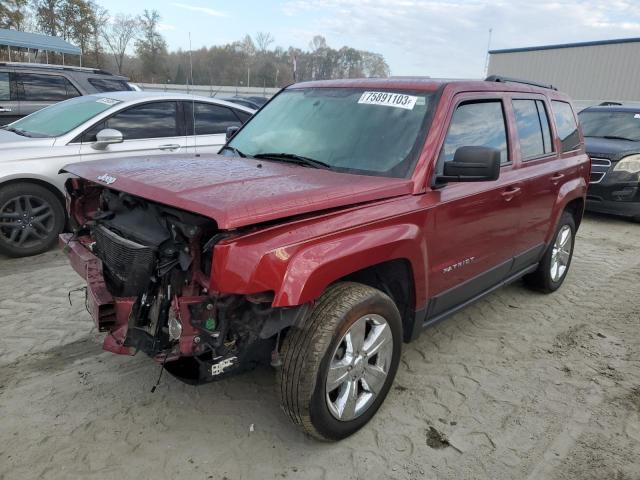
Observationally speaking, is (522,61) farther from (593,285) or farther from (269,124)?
(269,124)

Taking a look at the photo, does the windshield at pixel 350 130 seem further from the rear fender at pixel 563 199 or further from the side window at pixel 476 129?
the rear fender at pixel 563 199

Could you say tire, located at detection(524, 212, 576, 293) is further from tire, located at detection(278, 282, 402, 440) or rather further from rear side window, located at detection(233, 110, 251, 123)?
rear side window, located at detection(233, 110, 251, 123)

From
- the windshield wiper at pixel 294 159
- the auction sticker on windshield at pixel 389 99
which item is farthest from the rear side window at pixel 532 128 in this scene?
the windshield wiper at pixel 294 159

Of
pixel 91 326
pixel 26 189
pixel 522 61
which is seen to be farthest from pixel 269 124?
pixel 522 61

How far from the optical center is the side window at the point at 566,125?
4.55 m

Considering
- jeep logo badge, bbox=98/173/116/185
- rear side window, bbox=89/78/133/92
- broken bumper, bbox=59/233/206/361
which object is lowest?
broken bumper, bbox=59/233/206/361

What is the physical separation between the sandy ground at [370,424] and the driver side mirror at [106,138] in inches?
71.2

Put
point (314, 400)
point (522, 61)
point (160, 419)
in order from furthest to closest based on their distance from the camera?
point (522, 61)
point (160, 419)
point (314, 400)

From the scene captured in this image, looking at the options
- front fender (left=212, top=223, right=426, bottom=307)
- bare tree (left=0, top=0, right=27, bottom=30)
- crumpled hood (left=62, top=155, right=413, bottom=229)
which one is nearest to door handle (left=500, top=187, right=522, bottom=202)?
crumpled hood (left=62, top=155, right=413, bottom=229)

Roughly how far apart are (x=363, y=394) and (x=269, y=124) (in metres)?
2.16

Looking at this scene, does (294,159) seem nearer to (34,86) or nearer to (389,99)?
(389,99)

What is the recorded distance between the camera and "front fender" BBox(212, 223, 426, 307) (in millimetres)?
2141

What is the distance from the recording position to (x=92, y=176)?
9.45ft

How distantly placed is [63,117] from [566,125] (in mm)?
5492
